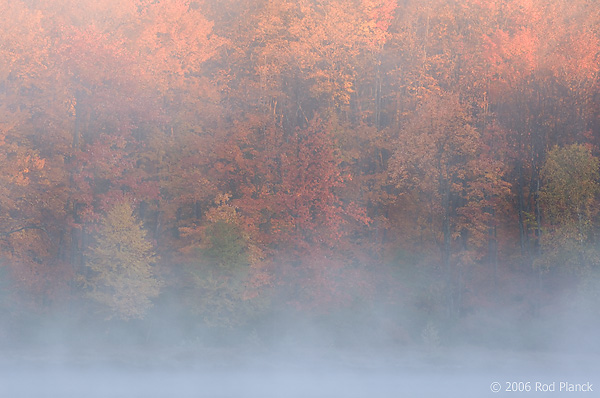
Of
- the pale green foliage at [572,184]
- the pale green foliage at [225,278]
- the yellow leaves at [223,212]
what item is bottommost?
the pale green foliage at [225,278]

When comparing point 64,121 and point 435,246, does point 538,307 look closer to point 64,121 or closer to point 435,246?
point 435,246

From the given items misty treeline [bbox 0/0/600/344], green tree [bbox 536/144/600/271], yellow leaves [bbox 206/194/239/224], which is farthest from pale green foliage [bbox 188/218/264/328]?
green tree [bbox 536/144/600/271]

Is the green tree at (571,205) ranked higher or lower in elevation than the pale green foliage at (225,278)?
higher

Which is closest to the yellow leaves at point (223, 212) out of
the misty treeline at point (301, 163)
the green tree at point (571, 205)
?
the misty treeline at point (301, 163)

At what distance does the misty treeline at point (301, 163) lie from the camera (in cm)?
3981

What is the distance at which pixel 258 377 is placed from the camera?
37.9 metres

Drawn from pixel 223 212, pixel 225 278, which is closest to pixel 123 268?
pixel 225 278

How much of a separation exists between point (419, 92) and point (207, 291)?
56.5ft

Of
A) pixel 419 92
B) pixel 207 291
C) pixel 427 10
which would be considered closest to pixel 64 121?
pixel 207 291

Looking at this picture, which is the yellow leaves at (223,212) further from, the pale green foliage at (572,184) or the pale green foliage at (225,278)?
the pale green foliage at (572,184)

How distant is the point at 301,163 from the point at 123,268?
34.2 ft

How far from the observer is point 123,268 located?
39.5 metres

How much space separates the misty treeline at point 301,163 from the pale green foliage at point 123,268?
108 mm

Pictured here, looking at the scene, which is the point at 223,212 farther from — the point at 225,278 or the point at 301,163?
the point at 301,163
